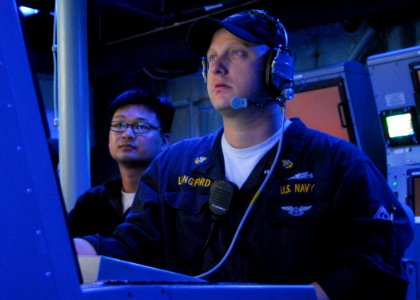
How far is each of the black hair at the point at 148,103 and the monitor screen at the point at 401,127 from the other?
164 cm

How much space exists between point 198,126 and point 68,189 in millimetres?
2955

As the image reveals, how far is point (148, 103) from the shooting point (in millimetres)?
2791

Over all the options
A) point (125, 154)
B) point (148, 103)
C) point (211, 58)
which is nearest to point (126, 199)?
point (125, 154)

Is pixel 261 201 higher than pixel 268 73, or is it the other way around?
pixel 268 73

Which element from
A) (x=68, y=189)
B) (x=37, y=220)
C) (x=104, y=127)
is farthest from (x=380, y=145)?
(x=37, y=220)

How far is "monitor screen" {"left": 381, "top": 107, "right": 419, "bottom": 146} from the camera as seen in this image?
3.70 m

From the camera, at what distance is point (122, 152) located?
2.69 metres

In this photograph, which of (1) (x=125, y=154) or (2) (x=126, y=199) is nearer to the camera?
(2) (x=126, y=199)

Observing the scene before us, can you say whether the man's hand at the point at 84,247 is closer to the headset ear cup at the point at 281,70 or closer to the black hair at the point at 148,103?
the headset ear cup at the point at 281,70

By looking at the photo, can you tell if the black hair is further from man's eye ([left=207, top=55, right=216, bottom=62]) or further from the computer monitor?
the computer monitor

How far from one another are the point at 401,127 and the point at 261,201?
2.48 meters

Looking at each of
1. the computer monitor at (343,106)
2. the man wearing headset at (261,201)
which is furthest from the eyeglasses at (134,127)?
the computer monitor at (343,106)

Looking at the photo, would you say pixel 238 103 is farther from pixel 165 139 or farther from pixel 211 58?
pixel 165 139

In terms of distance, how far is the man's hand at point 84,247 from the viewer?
4.38 ft
